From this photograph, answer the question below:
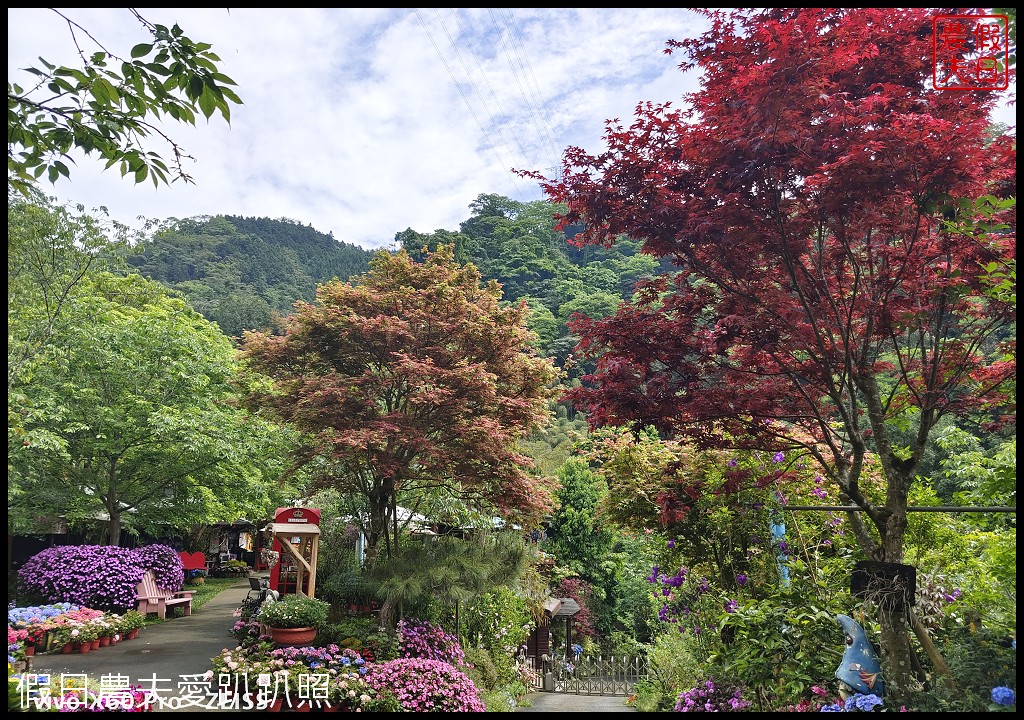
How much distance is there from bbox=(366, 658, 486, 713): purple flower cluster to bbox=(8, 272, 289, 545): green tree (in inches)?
223

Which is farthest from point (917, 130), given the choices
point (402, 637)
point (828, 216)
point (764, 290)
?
point (402, 637)

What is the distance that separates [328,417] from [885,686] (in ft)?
20.7

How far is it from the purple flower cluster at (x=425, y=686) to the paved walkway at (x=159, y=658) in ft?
5.42

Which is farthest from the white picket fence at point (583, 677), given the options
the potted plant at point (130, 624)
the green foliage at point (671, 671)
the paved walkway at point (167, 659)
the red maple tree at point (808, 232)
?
the red maple tree at point (808, 232)

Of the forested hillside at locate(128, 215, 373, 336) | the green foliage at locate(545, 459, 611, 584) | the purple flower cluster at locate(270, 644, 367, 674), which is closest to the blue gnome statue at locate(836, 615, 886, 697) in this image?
the purple flower cluster at locate(270, 644, 367, 674)

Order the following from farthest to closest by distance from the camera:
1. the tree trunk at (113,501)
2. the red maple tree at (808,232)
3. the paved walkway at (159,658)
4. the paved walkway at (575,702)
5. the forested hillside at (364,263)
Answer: the forested hillside at (364,263), the tree trunk at (113,501), the paved walkway at (575,702), the paved walkway at (159,658), the red maple tree at (808,232)

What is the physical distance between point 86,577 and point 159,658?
3.18 metres

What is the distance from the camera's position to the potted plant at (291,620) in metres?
7.39

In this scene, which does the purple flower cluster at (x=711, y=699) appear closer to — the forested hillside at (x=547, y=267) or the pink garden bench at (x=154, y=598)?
the pink garden bench at (x=154, y=598)

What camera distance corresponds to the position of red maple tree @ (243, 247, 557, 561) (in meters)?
8.07

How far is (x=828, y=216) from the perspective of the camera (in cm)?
432

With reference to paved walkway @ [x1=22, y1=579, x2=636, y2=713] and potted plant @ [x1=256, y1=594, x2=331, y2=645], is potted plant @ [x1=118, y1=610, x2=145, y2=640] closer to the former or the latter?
paved walkway @ [x1=22, y1=579, x2=636, y2=713]

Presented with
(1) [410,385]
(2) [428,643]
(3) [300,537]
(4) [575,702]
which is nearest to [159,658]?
(3) [300,537]

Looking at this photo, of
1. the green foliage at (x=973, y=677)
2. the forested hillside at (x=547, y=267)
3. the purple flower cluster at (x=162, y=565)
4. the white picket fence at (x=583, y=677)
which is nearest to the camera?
the green foliage at (x=973, y=677)
